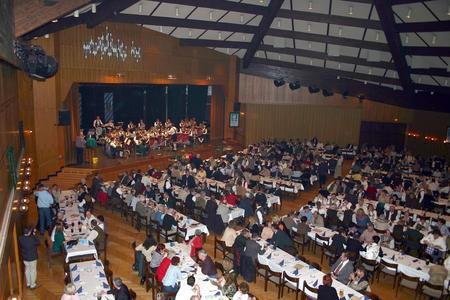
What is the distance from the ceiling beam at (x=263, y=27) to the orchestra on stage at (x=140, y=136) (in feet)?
15.7

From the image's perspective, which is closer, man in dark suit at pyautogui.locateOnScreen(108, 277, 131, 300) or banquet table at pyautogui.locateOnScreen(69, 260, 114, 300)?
man in dark suit at pyautogui.locateOnScreen(108, 277, 131, 300)

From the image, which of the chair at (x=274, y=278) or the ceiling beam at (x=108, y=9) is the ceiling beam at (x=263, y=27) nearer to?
the ceiling beam at (x=108, y=9)

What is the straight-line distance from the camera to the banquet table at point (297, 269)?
7677 mm

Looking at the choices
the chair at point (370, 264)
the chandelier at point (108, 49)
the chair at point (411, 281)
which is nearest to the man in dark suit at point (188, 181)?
the chandelier at point (108, 49)

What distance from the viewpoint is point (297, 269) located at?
8656 mm

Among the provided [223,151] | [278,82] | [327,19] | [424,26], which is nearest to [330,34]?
[327,19]

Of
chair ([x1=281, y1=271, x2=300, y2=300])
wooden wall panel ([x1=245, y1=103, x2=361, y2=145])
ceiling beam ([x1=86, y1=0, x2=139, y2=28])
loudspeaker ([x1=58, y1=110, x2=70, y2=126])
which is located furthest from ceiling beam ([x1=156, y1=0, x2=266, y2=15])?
chair ([x1=281, y1=271, x2=300, y2=300])

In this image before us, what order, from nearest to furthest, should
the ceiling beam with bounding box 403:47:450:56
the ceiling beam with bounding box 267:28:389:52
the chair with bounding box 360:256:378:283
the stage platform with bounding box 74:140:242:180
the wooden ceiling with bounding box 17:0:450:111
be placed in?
the chair with bounding box 360:256:378:283 → the wooden ceiling with bounding box 17:0:450:111 → the ceiling beam with bounding box 403:47:450:56 → the ceiling beam with bounding box 267:28:389:52 → the stage platform with bounding box 74:140:242:180

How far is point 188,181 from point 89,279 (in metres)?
7.12

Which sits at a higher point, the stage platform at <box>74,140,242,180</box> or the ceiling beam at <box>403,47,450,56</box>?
the ceiling beam at <box>403,47,450,56</box>

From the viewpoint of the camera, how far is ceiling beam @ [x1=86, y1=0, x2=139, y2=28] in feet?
42.2

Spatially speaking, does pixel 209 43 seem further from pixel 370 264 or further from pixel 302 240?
pixel 370 264

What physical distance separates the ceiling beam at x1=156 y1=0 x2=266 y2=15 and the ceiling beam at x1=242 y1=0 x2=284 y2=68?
1.25ft

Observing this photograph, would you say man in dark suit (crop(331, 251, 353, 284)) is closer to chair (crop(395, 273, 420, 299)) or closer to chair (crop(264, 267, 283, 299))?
chair (crop(264, 267, 283, 299))
